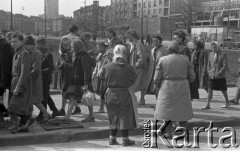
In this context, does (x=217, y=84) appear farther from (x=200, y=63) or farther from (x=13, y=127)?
(x=13, y=127)

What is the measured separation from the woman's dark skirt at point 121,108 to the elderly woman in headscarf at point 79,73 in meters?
1.16

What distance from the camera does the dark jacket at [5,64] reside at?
7285 mm

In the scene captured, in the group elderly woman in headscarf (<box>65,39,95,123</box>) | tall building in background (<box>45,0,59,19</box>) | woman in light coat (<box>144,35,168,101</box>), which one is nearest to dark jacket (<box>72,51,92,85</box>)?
elderly woman in headscarf (<box>65,39,95,123</box>)

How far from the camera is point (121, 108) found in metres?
6.70

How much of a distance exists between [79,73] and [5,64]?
4.71 feet

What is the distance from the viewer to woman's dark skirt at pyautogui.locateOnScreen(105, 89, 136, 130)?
666 cm

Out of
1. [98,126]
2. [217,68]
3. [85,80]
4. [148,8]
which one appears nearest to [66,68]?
[85,80]

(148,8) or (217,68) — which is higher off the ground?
(148,8)

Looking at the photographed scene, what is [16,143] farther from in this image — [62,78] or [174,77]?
[174,77]

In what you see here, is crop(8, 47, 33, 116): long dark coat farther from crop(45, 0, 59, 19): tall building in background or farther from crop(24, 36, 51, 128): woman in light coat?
crop(45, 0, 59, 19): tall building in background

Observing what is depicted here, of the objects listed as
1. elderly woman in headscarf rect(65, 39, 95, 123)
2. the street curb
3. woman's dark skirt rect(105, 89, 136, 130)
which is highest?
elderly woman in headscarf rect(65, 39, 95, 123)

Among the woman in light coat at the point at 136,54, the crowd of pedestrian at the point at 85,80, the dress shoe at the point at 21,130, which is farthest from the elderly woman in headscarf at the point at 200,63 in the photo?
the dress shoe at the point at 21,130

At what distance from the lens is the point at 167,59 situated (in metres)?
7.07

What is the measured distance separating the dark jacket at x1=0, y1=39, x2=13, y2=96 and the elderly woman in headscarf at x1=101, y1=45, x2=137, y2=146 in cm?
190
